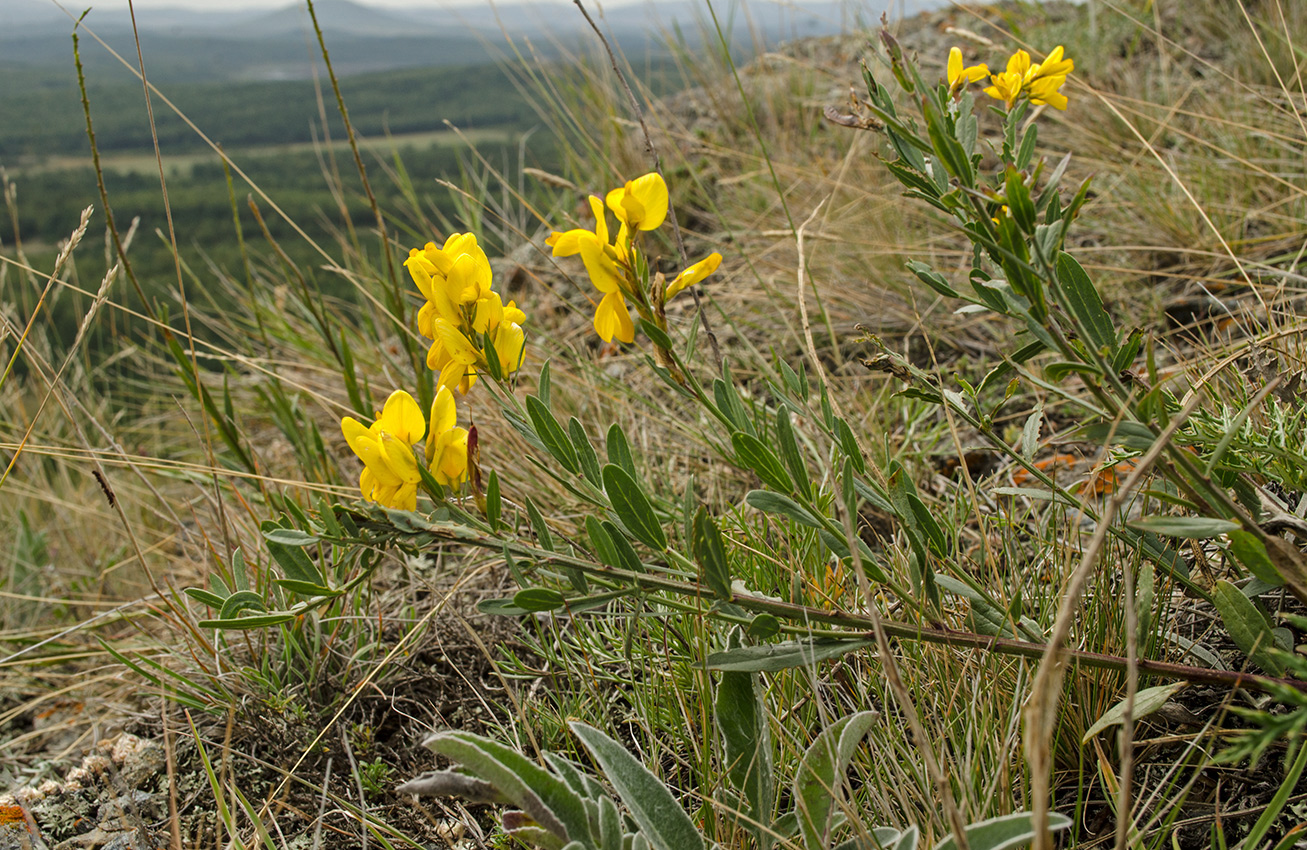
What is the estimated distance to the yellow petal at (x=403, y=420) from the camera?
2.33 feet

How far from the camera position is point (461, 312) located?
2.42 ft

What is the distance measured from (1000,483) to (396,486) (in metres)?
1.09

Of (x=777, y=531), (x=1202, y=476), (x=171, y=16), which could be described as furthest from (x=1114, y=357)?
(x=171, y=16)

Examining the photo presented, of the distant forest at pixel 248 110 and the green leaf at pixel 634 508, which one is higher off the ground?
the distant forest at pixel 248 110

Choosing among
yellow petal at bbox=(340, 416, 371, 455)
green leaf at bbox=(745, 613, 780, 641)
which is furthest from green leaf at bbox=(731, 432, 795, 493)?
yellow petal at bbox=(340, 416, 371, 455)

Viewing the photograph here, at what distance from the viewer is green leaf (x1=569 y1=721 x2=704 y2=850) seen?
2.31 feet

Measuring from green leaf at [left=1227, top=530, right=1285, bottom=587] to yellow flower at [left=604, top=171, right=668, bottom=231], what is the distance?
1.84ft

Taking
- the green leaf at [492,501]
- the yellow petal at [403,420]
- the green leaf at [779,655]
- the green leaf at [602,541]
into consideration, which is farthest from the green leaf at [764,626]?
the yellow petal at [403,420]

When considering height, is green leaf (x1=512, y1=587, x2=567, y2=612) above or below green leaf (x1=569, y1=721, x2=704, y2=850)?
above

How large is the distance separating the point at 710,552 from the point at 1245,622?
500 millimetres

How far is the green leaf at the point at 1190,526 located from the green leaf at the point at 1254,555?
0.06 ft

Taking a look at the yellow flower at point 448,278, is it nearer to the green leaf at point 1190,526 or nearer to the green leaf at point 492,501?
the green leaf at point 492,501

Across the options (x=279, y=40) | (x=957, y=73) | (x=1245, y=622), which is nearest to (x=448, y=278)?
(x=957, y=73)

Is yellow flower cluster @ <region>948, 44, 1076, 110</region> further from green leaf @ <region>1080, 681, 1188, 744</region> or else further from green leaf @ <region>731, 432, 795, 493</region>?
green leaf @ <region>1080, 681, 1188, 744</region>
